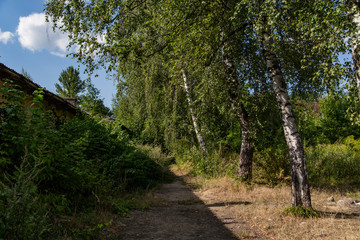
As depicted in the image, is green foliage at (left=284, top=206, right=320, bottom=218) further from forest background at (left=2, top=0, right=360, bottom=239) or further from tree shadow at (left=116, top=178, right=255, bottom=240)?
tree shadow at (left=116, top=178, right=255, bottom=240)

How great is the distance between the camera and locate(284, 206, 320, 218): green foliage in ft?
17.6

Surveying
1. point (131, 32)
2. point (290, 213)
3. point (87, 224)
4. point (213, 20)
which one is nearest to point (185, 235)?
point (87, 224)

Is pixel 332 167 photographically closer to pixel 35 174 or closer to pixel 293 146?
pixel 293 146

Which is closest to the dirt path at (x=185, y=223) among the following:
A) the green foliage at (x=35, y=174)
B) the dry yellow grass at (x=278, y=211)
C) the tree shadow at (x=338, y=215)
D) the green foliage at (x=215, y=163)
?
the dry yellow grass at (x=278, y=211)

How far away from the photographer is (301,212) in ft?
17.6

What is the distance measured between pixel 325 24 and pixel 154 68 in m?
8.55

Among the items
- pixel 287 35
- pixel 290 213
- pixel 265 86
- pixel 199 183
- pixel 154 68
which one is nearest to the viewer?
pixel 290 213

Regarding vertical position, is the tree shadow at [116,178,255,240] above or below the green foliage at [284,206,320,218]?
below

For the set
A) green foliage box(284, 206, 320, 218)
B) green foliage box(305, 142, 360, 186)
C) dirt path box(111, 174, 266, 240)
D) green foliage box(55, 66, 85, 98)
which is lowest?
dirt path box(111, 174, 266, 240)

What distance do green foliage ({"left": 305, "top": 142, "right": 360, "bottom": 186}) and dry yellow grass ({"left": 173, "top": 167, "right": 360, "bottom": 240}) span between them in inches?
63.7

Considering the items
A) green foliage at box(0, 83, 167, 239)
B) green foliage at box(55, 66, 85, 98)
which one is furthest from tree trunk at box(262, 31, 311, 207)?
green foliage at box(55, 66, 85, 98)

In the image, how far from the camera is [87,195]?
225 inches

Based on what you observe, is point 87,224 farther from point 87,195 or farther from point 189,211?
point 189,211

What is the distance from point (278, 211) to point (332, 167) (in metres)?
6.25
